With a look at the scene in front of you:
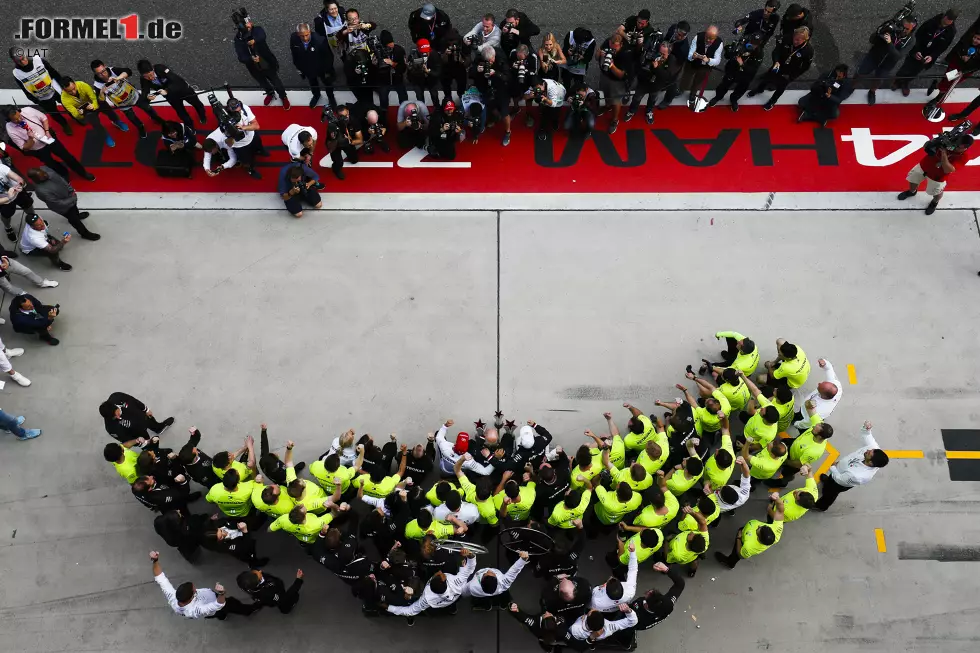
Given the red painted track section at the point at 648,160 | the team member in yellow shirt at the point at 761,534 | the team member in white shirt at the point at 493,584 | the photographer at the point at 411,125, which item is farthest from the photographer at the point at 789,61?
the team member in white shirt at the point at 493,584

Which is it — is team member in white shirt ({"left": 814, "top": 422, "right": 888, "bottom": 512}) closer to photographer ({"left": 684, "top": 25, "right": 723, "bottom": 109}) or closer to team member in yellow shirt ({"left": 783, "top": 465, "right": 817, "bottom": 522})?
team member in yellow shirt ({"left": 783, "top": 465, "right": 817, "bottom": 522})

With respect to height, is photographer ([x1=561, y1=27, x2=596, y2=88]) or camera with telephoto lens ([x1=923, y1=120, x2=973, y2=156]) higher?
photographer ([x1=561, y1=27, x2=596, y2=88])

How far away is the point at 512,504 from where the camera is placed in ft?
25.0

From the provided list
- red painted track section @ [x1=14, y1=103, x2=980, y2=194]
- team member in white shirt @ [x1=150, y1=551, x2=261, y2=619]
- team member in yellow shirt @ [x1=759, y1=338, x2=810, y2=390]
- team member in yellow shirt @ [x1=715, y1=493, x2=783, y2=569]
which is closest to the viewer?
team member in white shirt @ [x1=150, y1=551, x2=261, y2=619]

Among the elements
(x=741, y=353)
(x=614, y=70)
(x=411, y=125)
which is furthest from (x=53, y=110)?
(x=741, y=353)

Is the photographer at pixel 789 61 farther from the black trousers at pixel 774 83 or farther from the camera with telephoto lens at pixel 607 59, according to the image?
the camera with telephoto lens at pixel 607 59

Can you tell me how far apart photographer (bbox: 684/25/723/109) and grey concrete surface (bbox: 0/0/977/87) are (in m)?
1.86

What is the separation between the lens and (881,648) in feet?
27.0

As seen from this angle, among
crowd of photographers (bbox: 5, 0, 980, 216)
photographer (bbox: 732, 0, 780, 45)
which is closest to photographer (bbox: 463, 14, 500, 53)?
crowd of photographers (bbox: 5, 0, 980, 216)

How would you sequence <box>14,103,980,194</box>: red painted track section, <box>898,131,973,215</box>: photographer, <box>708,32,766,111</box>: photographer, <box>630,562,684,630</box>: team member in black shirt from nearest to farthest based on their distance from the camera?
<box>630,562,684,630</box>: team member in black shirt
<box>898,131,973,215</box>: photographer
<box>708,32,766,111</box>: photographer
<box>14,103,980,194</box>: red painted track section

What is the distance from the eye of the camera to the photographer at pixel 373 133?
10.9 meters

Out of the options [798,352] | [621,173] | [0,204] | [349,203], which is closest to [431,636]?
[798,352]

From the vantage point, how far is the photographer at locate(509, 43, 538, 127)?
10742 millimetres

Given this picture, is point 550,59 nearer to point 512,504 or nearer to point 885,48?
point 885,48
